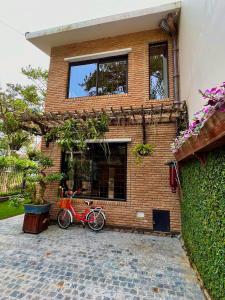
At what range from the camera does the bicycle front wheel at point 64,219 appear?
5246 millimetres

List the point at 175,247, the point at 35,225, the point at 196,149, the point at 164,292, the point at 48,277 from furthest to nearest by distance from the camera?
1. the point at 35,225
2. the point at 175,247
3. the point at 48,277
4. the point at 164,292
5. the point at 196,149

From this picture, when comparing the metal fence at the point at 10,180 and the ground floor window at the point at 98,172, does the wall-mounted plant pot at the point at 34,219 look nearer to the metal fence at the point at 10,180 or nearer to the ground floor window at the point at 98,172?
the ground floor window at the point at 98,172

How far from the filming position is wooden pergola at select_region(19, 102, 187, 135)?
15.2 feet

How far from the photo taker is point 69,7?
231 inches

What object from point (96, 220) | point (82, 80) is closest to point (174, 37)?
point (82, 80)

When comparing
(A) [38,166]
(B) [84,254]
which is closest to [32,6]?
(A) [38,166]

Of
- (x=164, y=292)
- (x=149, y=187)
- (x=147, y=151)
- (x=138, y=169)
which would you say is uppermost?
(x=147, y=151)

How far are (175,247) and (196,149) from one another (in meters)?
2.95

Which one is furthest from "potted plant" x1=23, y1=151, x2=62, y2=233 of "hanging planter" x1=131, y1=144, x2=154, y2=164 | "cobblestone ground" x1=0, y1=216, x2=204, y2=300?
"hanging planter" x1=131, y1=144, x2=154, y2=164

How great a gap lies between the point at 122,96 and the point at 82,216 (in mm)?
3848

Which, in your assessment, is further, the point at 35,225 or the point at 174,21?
the point at 174,21

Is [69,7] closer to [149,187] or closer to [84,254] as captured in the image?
[149,187]

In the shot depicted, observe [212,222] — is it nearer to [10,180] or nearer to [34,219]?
[34,219]

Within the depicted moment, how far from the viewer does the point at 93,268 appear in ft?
10.1
